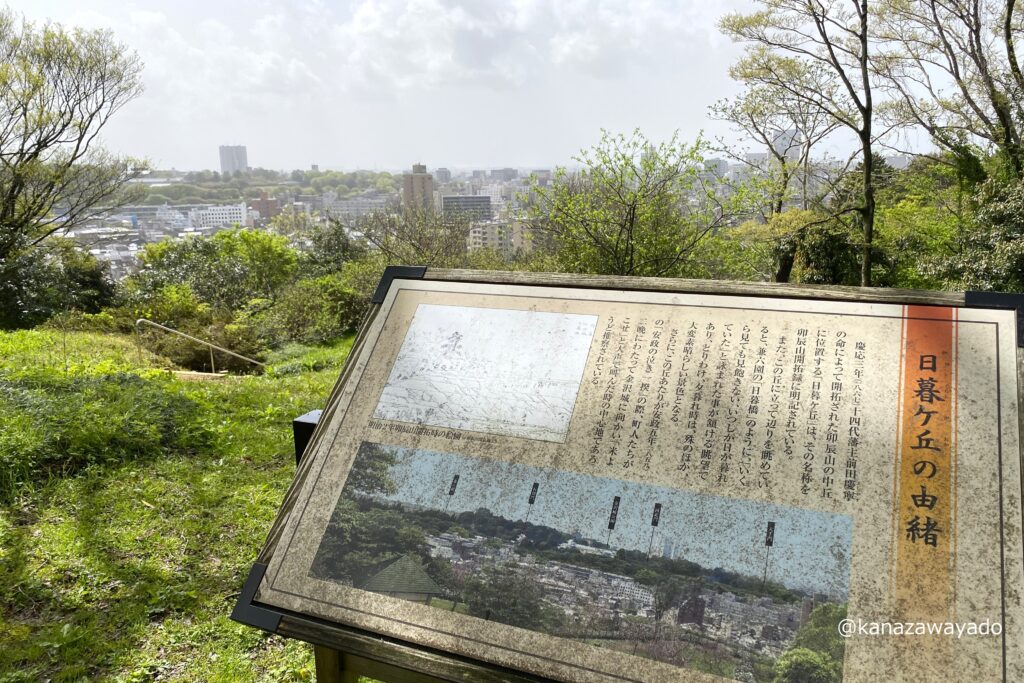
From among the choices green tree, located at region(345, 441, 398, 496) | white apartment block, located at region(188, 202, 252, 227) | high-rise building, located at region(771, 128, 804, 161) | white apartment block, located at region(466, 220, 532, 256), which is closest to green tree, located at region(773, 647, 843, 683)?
green tree, located at region(345, 441, 398, 496)

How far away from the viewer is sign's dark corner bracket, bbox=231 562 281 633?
175cm

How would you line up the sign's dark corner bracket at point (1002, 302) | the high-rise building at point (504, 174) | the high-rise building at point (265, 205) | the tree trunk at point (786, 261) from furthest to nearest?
the high-rise building at point (265, 205) < the high-rise building at point (504, 174) < the tree trunk at point (786, 261) < the sign's dark corner bracket at point (1002, 302)

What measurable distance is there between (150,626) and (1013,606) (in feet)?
10.3

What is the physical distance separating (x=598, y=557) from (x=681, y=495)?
249mm

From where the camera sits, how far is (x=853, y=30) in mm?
12398

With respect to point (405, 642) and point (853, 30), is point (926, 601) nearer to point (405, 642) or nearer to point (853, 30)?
point (405, 642)

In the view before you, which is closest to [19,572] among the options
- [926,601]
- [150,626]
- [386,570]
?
[150,626]

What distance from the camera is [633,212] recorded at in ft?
27.9

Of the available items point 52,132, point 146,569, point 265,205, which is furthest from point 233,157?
point 146,569

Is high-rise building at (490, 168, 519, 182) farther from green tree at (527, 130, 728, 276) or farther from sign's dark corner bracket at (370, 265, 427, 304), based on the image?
sign's dark corner bracket at (370, 265, 427, 304)

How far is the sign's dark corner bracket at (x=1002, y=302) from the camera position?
155 cm

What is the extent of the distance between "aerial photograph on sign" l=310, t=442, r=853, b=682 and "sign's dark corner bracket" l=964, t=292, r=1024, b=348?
2.13 ft

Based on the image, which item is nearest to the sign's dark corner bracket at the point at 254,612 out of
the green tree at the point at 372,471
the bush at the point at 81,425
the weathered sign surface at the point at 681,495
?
the weathered sign surface at the point at 681,495

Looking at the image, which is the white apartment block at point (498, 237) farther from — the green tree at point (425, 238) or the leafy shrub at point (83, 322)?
the leafy shrub at point (83, 322)
